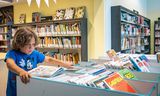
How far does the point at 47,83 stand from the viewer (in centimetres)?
121

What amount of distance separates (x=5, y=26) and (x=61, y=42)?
8.10 feet

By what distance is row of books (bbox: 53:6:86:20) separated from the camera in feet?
14.8

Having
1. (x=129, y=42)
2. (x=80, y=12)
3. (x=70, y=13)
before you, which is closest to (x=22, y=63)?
(x=80, y=12)

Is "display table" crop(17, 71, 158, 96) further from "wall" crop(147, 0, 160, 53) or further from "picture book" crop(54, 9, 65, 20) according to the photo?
"wall" crop(147, 0, 160, 53)

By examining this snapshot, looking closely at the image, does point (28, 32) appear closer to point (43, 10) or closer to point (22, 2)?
point (43, 10)

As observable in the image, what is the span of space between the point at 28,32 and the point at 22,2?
171 inches

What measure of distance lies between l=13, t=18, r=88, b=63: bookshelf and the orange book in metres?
3.12

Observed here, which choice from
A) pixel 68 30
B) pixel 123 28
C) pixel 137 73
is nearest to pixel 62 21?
pixel 68 30

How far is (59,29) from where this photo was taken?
4.78 metres

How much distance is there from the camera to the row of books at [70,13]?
14.8ft

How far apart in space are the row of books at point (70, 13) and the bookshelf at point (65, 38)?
124 mm

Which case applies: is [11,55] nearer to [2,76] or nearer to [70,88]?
[70,88]

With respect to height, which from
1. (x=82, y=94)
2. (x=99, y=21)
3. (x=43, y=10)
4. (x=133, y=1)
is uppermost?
(x=133, y=1)

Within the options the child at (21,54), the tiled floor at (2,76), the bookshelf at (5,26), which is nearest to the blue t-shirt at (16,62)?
the child at (21,54)
